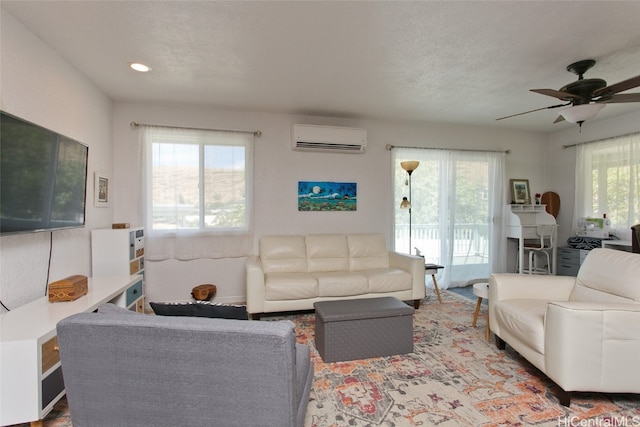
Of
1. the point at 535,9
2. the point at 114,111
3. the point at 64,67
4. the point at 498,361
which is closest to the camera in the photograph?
the point at 535,9

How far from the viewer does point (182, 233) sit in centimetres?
374

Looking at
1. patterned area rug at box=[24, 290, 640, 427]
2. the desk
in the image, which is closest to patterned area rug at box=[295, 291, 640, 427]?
patterned area rug at box=[24, 290, 640, 427]

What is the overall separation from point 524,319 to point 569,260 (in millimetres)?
3231

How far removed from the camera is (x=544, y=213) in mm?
4949

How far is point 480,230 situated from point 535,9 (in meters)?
3.54

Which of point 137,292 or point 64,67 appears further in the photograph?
point 137,292

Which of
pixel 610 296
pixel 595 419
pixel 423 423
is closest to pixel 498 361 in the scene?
pixel 595 419

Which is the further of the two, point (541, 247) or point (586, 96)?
point (541, 247)

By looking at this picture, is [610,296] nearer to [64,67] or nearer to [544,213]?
[544,213]

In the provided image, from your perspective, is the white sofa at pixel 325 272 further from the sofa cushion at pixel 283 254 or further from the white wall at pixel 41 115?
the white wall at pixel 41 115

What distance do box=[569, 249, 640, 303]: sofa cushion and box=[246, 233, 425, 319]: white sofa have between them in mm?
1476

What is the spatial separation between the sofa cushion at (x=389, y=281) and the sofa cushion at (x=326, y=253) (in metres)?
0.46

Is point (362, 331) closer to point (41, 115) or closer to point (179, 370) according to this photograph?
point (179, 370)

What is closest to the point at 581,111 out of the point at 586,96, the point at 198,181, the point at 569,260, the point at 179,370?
the point at 586,96
